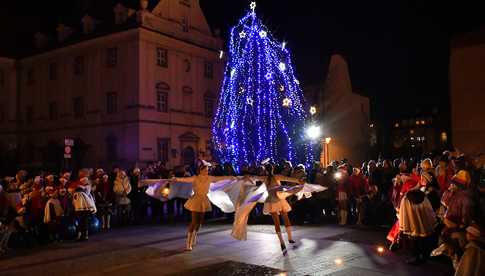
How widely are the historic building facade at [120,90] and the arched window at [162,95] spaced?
0.08 meters

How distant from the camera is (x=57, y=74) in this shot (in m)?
41.6

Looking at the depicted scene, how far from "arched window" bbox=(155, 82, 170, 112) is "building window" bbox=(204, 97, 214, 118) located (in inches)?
184

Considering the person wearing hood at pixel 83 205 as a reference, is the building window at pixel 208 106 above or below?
above

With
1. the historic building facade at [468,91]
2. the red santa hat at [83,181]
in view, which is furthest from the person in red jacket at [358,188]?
the historic building facade at [468,91]

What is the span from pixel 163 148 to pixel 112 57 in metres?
7.88

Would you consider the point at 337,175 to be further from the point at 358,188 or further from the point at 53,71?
the point at 53,71

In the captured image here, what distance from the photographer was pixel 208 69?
41750 millimetres

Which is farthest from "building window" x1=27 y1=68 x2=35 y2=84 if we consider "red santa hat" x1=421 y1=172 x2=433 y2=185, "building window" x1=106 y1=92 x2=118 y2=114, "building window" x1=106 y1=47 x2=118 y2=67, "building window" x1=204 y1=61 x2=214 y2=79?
"red santa hat" x1=421 y1=172 x2=433 y2=185

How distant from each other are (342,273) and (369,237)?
419 centimetres

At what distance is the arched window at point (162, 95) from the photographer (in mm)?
36719

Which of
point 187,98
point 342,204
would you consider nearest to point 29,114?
point 187,98

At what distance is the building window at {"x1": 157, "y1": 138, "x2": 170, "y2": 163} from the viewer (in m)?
36.5

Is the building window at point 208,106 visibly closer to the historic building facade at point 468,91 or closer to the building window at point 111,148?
the building window at point 111,148

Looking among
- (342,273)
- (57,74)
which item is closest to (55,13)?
(57,74)
